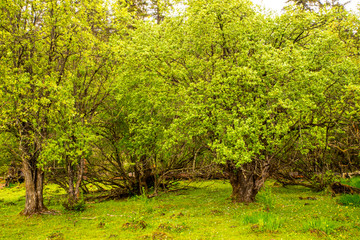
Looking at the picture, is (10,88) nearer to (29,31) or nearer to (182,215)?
(29,31)

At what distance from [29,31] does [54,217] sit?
11737 millimetres

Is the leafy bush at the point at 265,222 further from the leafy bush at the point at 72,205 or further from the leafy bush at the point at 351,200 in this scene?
the leafy bush at the point at 72,205

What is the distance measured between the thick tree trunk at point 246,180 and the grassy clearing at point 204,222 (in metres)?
0.74

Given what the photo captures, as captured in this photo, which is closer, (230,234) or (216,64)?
(230,234)

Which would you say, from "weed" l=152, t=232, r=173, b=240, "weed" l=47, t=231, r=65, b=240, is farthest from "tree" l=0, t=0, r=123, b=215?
"weed" l=152, t=232, r=173, b=240

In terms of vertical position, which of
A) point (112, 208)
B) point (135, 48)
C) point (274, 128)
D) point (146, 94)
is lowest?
point (112, 208)

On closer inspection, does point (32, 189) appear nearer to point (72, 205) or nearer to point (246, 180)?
point (72, 205)

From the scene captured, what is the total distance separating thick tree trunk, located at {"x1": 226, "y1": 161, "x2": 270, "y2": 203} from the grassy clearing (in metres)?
0.74

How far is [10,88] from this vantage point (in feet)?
53.6

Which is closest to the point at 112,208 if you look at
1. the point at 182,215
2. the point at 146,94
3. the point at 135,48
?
the point at 182,215

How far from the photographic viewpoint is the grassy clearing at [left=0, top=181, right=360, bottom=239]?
12523mm

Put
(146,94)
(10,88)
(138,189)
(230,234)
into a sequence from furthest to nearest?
(138,189), (146,94), (10,88), (230,234)

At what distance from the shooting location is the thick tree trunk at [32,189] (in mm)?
18734

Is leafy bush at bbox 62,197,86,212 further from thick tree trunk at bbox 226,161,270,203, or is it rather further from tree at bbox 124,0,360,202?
thick tree trunk at bbox 226,161,270,203
